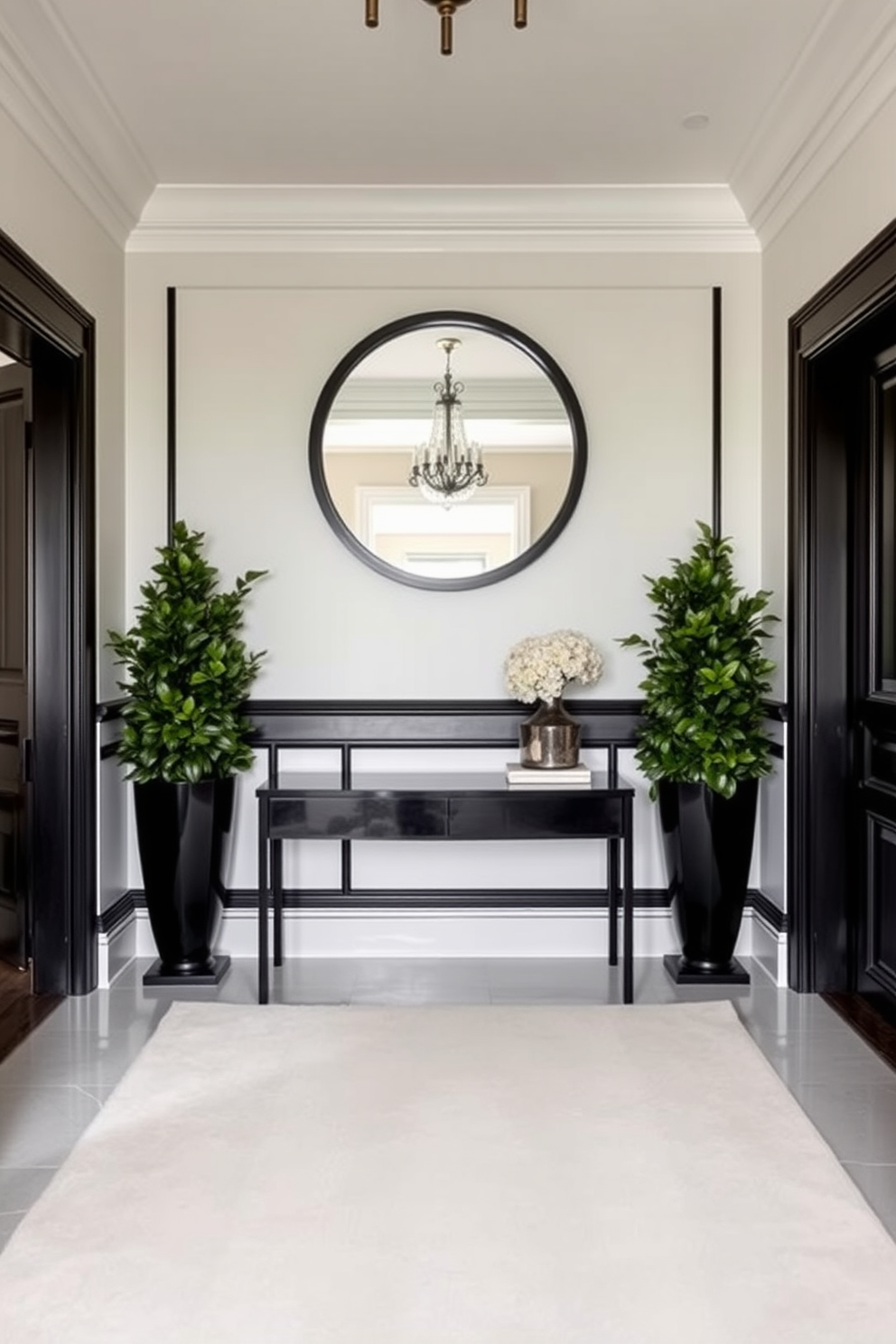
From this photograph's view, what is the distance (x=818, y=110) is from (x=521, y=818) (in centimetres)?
229

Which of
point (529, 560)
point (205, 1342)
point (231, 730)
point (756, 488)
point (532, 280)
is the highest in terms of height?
point (532, 280)

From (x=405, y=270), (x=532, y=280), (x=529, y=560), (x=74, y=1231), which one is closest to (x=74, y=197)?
(x=405, y=270)

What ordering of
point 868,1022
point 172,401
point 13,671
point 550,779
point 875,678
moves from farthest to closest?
point 172,401
point 13,671
point 550,779
point 875,678
point 868,1022

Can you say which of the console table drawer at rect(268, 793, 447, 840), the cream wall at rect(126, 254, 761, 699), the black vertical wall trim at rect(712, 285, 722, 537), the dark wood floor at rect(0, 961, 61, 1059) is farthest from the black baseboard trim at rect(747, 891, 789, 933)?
the dark wood floor at rect(0, 961, 61, 1059)

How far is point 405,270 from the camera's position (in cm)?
404

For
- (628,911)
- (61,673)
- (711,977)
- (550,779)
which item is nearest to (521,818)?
(550,779)

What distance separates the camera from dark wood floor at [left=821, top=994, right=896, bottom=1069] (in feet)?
10.4

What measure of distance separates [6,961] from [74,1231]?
2.10m

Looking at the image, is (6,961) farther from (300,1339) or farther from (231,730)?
(300,1339)

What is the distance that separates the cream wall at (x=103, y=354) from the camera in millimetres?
3223

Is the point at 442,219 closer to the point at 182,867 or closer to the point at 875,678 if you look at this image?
the point at 875,678

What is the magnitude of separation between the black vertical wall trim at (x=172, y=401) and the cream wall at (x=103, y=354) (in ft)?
0.56

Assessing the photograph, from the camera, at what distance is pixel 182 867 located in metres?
3.66

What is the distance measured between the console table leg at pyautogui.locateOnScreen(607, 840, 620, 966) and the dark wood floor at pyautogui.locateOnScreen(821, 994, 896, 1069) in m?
0.75
